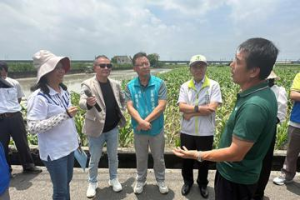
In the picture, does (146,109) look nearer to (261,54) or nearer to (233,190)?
(233,190)

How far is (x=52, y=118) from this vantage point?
2182 millimetres

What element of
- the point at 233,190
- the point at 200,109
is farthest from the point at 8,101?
the point at 233,190

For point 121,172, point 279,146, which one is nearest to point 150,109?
point 121,172

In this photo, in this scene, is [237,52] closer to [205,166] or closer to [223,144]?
[223,144]

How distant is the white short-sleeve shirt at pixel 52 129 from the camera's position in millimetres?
2154

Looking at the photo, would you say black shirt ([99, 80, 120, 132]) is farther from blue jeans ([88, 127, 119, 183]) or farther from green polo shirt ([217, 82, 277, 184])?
green polo shirt ([217, 82, 277, 184])

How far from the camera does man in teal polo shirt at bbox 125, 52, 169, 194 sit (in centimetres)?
305

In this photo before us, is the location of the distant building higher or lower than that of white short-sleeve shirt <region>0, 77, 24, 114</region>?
higher

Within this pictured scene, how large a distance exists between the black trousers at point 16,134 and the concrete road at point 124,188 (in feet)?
0.95

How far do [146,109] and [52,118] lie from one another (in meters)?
1.34

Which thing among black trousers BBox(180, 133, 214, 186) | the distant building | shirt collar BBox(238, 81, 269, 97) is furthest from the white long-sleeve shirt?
the distant building

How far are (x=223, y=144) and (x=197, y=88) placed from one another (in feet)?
4.65

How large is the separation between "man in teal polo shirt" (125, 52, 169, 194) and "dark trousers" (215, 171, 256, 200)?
1359 mm

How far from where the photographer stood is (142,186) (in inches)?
130
